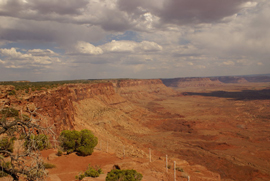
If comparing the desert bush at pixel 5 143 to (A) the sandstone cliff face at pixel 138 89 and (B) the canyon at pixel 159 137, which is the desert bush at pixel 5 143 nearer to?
(B) the canyon at pixel 159 137

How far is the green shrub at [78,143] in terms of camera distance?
20.3m

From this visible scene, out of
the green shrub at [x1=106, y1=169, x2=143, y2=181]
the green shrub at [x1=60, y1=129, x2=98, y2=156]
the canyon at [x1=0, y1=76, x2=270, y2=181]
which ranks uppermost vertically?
the green shrub at [x1=106, y1=169, x2=143, y2=181]

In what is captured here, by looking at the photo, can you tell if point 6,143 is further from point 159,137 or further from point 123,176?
point 159,137

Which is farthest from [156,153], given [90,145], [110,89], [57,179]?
[110,89]

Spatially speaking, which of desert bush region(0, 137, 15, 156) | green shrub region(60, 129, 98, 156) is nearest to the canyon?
desert bush region(0, 137, 15, 156)

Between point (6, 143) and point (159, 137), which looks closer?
point (6, 143)

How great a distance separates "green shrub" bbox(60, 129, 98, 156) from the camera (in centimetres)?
2031

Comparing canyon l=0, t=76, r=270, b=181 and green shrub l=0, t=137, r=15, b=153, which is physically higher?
green shrub l=0, t=137, r=15, b=153

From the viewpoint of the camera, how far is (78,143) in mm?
20750

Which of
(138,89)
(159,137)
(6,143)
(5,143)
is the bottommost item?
(159,137)

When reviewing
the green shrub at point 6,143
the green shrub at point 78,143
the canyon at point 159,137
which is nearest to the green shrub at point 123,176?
the canyon at point 159,137

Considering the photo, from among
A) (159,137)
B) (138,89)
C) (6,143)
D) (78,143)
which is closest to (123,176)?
(6,143)

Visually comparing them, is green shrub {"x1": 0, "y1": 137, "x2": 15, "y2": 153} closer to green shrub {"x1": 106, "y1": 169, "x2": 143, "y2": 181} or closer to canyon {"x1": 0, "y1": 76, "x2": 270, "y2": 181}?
canyon {"x1": 0, "y1": 76, "x2": 270, "y2": 181}

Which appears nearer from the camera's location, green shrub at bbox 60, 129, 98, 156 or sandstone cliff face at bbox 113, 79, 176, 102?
green shrub at bbox 60, 129, 98, 156
